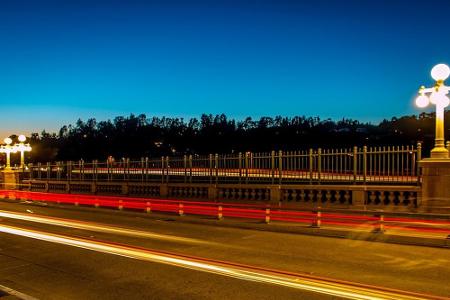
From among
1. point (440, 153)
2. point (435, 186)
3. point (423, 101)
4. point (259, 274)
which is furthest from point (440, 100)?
point (259, 274)

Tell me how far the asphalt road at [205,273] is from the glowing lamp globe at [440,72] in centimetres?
658

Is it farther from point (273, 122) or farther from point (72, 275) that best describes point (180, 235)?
point (273, 122)

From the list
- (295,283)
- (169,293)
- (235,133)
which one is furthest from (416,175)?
(235,133)

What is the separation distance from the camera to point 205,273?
9.05 metres

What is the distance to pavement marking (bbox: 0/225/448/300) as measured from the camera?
7.34 metres

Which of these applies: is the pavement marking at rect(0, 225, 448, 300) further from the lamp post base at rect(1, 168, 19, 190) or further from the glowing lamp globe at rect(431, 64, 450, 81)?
the lamp post base at rect(1, 168, 19, 190)

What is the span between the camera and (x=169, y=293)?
25.2ft

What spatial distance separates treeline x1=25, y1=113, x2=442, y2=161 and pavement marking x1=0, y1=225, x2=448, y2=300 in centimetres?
6742

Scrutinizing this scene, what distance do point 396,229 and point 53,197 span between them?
22698 millimetres

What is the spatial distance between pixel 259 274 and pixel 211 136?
119 m

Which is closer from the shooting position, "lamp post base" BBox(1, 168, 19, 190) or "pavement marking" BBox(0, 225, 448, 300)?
"pavement marking" BBox(0, 225, 448, 300)

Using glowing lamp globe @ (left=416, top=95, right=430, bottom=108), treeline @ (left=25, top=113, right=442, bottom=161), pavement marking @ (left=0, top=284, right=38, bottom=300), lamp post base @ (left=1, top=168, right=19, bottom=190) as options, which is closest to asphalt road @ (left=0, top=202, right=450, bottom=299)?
pavement marking @ (left=0, top=284, right=38, bottom=300)

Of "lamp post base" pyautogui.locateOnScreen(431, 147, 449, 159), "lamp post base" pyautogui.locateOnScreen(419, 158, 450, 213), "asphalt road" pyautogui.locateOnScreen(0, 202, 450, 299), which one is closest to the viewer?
"asphalt road" pyautogui.locateOnScreen(0, 202, 450, 299)

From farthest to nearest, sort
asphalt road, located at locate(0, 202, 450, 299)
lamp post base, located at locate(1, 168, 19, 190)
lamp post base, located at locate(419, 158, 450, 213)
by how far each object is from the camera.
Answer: lamp post base, located at locate(1, 168, 19, 190) < lamp post base, located at locate(419, 158, 450, 213) < asphalt road, located at locate(0, 202, 450, 299)
